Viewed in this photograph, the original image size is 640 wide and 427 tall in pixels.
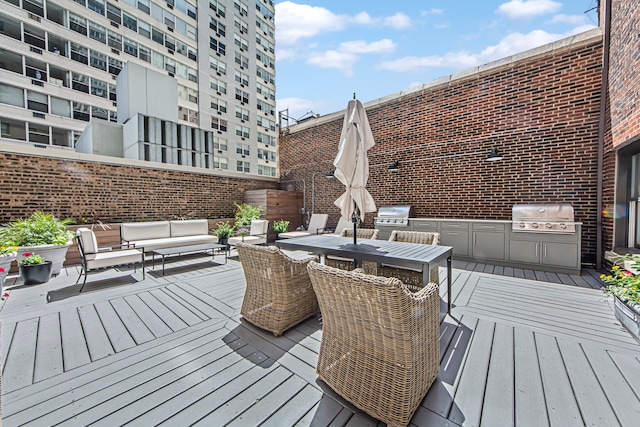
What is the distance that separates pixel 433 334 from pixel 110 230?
242 inches

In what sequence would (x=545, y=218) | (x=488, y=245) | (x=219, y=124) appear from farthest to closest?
(x=219, y=124), (x=488, y=245), (x=545, y=218)

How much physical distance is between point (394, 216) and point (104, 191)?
6465mm

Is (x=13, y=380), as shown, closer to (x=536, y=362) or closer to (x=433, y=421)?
(x=433, y=421)

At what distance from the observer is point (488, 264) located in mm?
4832

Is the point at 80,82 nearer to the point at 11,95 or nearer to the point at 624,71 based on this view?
the point at 11,95

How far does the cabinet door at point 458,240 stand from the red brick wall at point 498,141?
0.62 m

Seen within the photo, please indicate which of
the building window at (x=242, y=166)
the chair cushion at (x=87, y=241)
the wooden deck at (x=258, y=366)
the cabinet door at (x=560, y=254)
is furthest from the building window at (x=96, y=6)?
the cabinet door at (x=560, y=254)

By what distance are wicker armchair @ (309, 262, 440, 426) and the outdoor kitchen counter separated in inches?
153

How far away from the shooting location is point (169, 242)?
206 inches

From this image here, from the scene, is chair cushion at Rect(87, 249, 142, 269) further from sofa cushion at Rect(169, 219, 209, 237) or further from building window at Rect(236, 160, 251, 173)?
building window at Rect(236, 160, 251, 173)

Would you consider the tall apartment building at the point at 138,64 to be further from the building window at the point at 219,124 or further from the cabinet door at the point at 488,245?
the cabinet door at the point at 488,245

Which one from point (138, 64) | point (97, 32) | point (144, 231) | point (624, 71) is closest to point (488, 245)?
point (624, 71)

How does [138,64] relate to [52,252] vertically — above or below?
above

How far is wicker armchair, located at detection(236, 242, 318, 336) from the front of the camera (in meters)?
2.29
